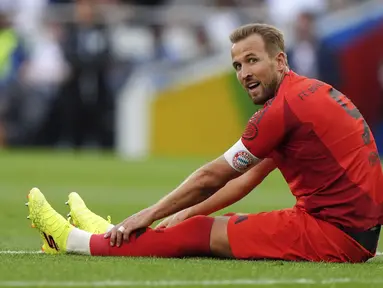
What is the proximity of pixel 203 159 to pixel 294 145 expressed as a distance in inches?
526

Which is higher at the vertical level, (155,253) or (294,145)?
(294,145)

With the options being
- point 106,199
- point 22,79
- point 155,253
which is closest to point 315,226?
point 155,253

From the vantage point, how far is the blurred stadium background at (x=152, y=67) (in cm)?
2189

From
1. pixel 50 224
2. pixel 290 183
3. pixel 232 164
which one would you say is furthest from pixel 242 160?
pixel 50 224

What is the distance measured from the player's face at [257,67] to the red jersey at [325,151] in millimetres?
98

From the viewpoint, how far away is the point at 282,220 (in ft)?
23.9

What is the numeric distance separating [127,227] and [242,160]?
0.86 metres

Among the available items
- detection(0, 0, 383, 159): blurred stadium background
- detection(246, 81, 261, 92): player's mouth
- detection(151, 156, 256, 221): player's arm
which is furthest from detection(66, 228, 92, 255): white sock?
detection(0, 0, 383, 159): blurred stadium background

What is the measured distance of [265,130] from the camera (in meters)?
7.06

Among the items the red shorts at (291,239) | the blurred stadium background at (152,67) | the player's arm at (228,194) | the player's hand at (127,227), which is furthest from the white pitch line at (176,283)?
the blurred stadium background at (152,67)

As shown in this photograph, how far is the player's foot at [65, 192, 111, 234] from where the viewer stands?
7789 mm

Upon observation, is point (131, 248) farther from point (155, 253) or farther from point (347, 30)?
point (347, 30)

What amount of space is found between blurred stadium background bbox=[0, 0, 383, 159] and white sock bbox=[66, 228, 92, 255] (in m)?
14.0

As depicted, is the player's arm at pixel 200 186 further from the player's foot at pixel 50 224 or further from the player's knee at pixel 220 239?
the player's foot at pixel 50 224
